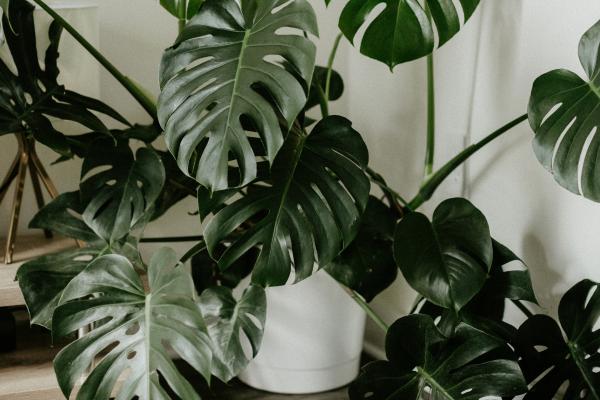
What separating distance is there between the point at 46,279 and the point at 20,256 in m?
0.33

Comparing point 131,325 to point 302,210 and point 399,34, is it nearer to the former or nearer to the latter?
point 302,210

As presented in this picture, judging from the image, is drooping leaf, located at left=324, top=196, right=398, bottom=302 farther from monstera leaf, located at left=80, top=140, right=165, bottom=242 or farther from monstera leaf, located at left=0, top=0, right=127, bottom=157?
monstera leaf, located at left=0, top=0, right=127, bottom=157

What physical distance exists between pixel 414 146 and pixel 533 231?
442 millimetres

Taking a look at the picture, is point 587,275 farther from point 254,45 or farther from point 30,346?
point 30,346

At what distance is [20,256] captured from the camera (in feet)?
6.03

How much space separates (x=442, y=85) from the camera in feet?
6.58

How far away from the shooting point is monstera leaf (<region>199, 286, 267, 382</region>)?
5.10 ft

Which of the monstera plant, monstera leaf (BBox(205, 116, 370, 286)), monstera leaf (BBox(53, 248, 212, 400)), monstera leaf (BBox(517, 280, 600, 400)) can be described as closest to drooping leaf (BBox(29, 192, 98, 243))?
the monstera plant

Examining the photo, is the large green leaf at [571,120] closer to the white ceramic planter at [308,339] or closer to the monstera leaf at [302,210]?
the monstera leaf at [302,210]

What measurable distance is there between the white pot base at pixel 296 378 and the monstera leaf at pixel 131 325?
2.01 feet

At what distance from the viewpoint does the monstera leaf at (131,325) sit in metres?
1.33

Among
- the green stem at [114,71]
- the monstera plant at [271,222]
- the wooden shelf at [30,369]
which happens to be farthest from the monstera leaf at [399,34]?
the wooden shelf at [30,369]

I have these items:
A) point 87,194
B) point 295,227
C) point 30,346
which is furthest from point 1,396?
point 295,227

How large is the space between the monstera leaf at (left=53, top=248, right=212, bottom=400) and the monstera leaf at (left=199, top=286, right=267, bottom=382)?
17cm
